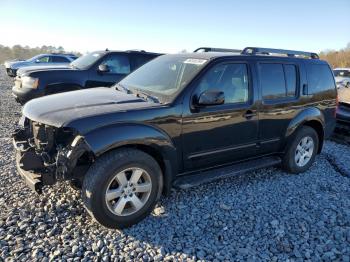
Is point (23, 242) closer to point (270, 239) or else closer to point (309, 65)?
point (270, 239)

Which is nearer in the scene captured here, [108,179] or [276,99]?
[108,179]

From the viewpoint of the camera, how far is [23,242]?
3.17 meters

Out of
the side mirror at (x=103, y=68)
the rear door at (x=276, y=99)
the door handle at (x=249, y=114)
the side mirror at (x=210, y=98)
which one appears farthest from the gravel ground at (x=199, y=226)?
the side mirror at (x=103, y=68)

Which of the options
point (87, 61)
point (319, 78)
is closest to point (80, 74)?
point (87, 61)

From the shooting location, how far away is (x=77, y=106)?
355cm

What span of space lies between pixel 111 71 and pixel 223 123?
16.1 ft

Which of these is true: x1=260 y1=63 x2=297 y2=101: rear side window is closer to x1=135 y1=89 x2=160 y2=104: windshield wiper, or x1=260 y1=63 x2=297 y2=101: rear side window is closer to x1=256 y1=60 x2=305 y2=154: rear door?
x1=256 y1=60 x2=305 y2=154: rear door

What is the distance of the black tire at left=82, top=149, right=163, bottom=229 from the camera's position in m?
3.25

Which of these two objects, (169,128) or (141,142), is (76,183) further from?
(169,128)

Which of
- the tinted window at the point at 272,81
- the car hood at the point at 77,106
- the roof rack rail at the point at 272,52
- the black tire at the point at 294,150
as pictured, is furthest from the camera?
the black tire at the point at 294,150

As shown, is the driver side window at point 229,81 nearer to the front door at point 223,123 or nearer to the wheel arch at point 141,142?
the front door at point 223,123

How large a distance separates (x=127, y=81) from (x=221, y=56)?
1411 millimetres

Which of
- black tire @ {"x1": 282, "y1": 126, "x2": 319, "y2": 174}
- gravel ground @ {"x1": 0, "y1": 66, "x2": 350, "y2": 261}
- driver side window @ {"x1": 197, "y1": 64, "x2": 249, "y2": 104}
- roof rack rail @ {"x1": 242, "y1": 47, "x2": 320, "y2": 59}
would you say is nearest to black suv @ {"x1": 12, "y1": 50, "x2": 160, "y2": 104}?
gravel ground @ {"x1": 0, "y1": 66, "x2": 350, "y2": 261}

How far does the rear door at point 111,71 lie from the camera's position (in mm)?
8000
